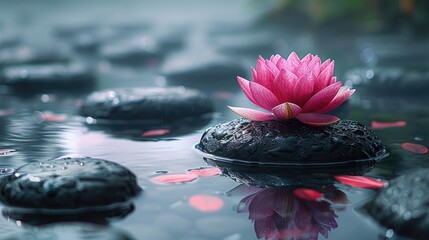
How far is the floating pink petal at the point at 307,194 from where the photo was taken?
213cm

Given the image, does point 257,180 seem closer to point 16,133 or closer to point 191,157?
point 191,157

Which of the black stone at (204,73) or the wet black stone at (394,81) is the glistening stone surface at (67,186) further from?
the black stone at (204,73)

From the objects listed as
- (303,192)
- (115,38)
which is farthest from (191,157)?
(115,38)

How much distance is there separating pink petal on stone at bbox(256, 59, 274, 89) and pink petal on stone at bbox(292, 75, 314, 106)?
0.12 meters

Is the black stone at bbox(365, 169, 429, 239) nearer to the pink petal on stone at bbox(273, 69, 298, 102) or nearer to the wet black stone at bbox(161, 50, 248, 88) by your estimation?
the pink petal on stone at bbox(273, 69, 298, 102)

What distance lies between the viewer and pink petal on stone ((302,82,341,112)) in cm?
244

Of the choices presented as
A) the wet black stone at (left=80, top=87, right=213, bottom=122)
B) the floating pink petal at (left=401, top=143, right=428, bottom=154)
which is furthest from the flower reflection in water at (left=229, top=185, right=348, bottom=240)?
the wet black stone at (left=80, top=87, right=213, bottom=122)

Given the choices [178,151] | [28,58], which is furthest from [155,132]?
[28,58]

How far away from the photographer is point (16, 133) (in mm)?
3438

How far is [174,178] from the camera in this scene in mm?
2398

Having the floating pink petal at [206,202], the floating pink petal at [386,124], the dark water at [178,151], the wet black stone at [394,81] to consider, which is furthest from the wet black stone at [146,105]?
the wet black stone at [394,81]

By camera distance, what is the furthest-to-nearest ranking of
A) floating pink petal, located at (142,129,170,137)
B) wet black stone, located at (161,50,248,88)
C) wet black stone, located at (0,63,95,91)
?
wet black stone, located at (161,50,248,88)
wet black stone, located at (0,63,95,91)
floating pink petal, located at (142,129,170,137)

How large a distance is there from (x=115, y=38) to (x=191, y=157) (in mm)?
9940

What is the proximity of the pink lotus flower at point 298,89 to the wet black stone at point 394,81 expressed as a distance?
2.68 meters
